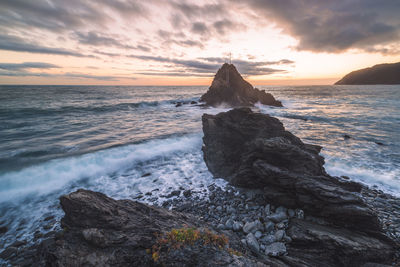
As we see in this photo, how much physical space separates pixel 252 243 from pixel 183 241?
8.62ft

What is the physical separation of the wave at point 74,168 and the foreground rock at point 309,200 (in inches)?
251

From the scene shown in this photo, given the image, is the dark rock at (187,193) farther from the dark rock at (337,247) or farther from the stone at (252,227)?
the dark rock at (337,247)

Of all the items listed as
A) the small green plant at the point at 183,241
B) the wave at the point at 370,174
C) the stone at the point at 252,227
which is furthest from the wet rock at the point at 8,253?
the wave at the point at 370,174

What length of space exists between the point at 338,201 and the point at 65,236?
8.45 m

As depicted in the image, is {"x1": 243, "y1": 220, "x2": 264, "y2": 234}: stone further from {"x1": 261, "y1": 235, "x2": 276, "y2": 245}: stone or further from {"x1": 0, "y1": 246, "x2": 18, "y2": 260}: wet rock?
{"x1": 0, "y1": 246, "x2": 18, "y2": 260}: wet rock

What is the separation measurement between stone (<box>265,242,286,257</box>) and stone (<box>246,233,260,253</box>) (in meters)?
0.30

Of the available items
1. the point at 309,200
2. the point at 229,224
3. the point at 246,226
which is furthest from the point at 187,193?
the point at 309,200

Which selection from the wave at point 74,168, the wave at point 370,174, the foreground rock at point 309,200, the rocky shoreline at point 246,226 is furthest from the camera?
the wave at point 74,168

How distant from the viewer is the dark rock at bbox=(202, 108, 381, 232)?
614 centimetres

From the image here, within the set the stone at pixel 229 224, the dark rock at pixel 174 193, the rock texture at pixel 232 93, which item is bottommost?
the dark rock at pixel 174 193

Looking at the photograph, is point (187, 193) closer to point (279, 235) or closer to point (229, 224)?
point (229, 224)

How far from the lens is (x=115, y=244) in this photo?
413cm

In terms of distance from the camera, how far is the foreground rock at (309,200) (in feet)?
16.7

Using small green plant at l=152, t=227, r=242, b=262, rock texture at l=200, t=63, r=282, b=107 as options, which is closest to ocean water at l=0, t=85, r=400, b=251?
small green plant at l=152, t=227, r=242, b=262
